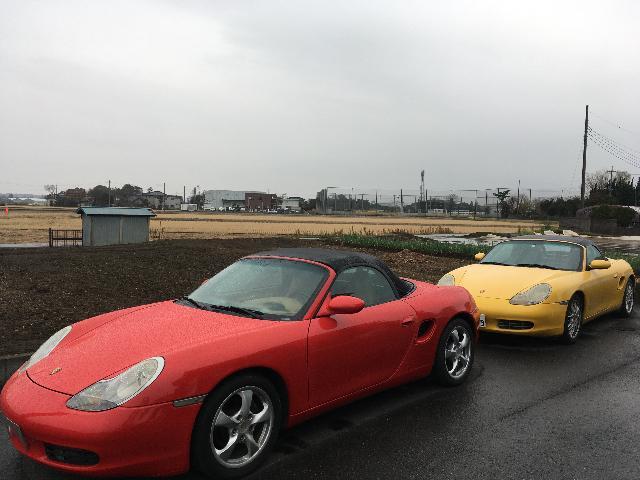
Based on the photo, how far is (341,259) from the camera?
14.2 feet

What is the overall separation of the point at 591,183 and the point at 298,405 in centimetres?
9594

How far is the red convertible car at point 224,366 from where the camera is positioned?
2.87 m

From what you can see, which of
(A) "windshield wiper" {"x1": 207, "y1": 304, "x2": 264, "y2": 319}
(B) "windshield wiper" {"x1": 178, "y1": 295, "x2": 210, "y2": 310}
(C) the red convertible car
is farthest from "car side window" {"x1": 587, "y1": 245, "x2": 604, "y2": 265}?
(B) "windshield wiper" {"x1": 178, "y1": 295, "x2": 210, "y2": 310}

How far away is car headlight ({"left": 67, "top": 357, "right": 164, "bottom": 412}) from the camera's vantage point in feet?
9.42

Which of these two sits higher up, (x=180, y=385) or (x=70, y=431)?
(x=180, y=385)

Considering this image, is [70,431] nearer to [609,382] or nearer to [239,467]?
[239,467]

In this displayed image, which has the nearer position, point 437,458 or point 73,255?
point 437,458

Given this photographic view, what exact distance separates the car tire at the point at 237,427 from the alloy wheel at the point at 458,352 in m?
2.11

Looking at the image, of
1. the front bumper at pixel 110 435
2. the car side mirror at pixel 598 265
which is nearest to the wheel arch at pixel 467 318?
the front bumper at pixel 110 435

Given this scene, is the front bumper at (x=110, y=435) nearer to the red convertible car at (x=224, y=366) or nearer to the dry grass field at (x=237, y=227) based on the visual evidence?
the red convertible car at (x=224, y=366)

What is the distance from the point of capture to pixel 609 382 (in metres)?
5.25

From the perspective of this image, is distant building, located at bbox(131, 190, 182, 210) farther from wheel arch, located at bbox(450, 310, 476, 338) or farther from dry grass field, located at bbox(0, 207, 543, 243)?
wheel arch, located at bbox(450, 310, 476, 338)

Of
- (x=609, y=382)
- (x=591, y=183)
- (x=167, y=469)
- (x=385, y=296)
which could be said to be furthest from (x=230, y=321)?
(x=591, y=183)

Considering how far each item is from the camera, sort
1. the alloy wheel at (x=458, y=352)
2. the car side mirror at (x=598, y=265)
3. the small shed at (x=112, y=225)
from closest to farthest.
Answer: the alloy wheel at (x=458, y=352), the car side mirror at (x=598, y=265), the small shed at (x=112, y=225)
